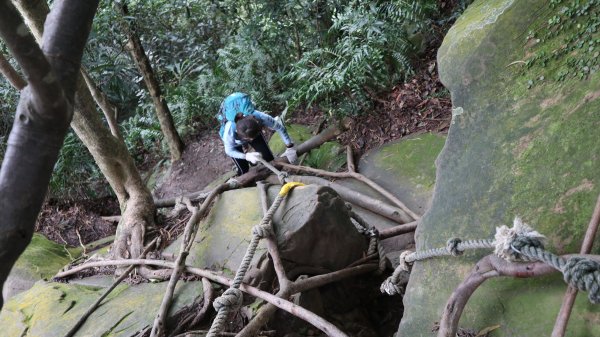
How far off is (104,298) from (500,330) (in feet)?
9.82

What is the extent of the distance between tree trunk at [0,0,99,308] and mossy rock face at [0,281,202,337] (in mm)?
2458

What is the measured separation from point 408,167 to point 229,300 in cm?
277

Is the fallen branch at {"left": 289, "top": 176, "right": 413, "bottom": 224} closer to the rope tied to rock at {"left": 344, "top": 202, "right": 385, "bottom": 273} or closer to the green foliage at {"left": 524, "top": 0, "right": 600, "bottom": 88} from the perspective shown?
the rope tied to rock at {"left": 344, "top": 202, "right": 385, "bottom": 273}

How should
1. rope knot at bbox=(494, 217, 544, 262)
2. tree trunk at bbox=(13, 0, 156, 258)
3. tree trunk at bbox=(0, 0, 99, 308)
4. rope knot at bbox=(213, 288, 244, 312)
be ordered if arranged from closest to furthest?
tree trunk at bbox=(0, 0, 99, 308) → rope knot at bbox=(494, 217, 544, 262) → rope knot at bbox=(213, 288, 244, 312) → tree trunk at bbox=(13, 0, 156, 258)

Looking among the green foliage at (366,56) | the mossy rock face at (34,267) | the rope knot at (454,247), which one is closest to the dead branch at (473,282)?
the rope knot at (454,247)

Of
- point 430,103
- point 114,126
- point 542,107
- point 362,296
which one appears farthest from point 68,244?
point 542,107

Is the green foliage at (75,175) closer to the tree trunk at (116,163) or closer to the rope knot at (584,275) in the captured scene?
the tree trunk at (116,163)

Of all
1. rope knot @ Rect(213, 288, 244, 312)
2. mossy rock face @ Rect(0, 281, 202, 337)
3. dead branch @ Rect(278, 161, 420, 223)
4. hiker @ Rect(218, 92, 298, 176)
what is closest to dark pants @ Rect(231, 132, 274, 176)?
hiker @ Rect(218, 92, 298, 176)

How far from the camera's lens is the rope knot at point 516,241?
1.69 m

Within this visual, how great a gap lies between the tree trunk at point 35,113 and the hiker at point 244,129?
4.20 meters

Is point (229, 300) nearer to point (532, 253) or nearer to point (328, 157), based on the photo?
point (532, 253)

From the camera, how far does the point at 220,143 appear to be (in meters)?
8.17

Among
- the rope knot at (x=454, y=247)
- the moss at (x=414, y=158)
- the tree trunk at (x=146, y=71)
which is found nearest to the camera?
the rope knot at (x=454, y=247)

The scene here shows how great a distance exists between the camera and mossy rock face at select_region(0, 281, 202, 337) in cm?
321
